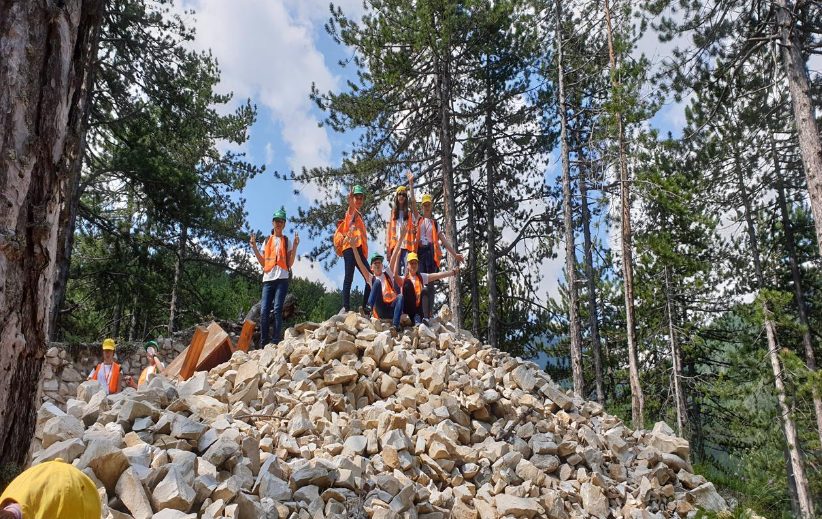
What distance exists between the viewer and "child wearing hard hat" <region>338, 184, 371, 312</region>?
27.6ft

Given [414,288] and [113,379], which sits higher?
[414,288]

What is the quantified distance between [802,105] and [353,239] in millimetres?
6738

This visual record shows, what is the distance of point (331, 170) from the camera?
14820 millimetres


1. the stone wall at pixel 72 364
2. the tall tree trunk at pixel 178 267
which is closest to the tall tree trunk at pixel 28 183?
the stone wall at pixel 72 364

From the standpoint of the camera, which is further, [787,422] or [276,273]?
[787,422]

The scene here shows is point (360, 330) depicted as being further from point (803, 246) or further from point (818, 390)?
point (803, 246)

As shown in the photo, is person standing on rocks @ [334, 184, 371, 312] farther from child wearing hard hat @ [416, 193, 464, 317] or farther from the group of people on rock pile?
child wearing hard hat @ [416, 193, 464, 317]

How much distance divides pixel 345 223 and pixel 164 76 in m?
6.55

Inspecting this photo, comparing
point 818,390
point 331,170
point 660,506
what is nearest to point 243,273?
Answer: point 331,170

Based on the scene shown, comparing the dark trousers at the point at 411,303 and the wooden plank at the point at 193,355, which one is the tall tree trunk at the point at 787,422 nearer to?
the dark trousers at the point at 411,303

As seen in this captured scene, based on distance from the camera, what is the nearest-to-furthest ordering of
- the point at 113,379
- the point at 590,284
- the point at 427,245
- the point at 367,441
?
1. the point at 367,441
2. the point at 113,379
3. the point at 427,245
4. the point at 590,284

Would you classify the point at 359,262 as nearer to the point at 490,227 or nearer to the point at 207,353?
the point at 207,353

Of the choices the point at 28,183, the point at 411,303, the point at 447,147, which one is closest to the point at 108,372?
the point at 411,303

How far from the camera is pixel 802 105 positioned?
28.4 feet
